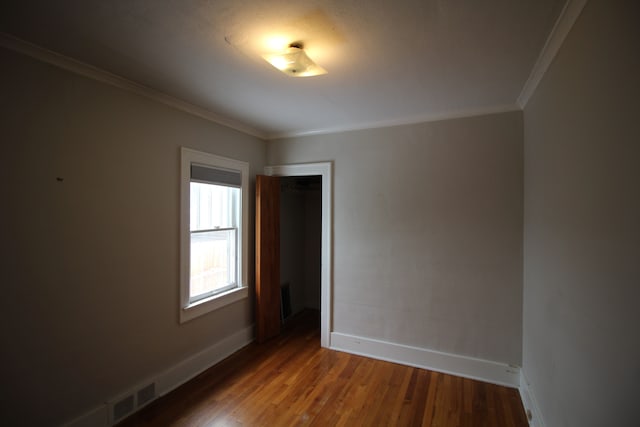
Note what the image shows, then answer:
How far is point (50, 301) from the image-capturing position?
188 cm

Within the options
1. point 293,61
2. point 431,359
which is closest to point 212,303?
point 431,359

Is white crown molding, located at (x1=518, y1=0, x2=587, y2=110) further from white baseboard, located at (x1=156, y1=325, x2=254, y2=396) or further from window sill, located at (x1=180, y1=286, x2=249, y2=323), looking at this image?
white baseboard, located at (x1=156, y1=325, x2=254, y2=396)

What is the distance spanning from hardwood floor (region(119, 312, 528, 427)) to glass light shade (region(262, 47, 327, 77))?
252 cm

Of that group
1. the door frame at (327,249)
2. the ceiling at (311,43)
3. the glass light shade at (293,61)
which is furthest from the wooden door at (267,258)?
the glass light shade at (293,61)

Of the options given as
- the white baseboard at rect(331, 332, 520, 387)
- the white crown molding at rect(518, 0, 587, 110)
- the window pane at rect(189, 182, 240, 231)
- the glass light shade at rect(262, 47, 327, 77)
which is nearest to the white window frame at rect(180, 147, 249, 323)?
the window pane at rect(189, 182, 240, 231)

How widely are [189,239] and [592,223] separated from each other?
2896 millimetres

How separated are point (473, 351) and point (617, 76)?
2.63 meters

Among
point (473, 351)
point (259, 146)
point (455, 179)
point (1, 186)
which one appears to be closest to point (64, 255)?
point (1, 186)

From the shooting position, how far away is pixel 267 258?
370 centimetres

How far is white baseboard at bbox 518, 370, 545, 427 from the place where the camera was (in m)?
2.08

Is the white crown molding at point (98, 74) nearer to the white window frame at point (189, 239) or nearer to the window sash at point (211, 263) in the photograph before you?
the white window frame at point (189, 239)

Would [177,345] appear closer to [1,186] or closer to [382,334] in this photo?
[1,186]

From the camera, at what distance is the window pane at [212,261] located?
9.77 ft

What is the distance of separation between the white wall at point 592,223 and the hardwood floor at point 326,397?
25.5 inches
